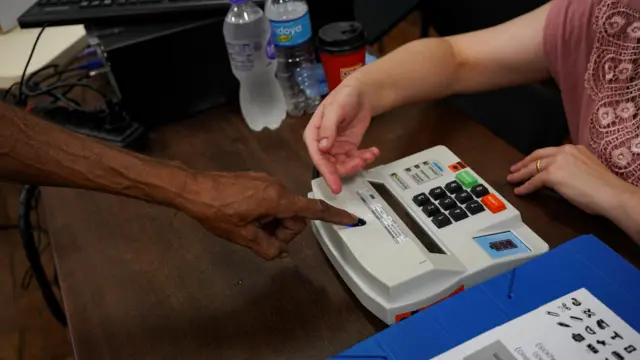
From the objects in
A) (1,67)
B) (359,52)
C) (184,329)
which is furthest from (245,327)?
(1,67)

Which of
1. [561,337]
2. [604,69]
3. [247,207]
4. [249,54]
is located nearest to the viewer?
[561,337]

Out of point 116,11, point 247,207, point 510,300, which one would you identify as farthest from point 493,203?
point 116,11

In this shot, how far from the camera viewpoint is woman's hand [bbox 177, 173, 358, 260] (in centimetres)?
63

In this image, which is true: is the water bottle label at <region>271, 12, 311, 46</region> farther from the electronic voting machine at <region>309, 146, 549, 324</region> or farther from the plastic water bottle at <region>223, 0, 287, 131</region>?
the electronic voting machine at <region>309, 146, 549, 324</region>

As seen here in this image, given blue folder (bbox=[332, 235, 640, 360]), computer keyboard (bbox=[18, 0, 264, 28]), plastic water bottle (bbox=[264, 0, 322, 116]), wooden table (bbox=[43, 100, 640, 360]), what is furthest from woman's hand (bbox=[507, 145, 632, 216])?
computer keyboard (bbox=[18, 0, 264, 28])

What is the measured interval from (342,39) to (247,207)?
0.39 metres

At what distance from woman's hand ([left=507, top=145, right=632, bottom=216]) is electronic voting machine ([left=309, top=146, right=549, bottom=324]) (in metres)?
0.10

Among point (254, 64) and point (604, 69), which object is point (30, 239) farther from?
point (604, 69)

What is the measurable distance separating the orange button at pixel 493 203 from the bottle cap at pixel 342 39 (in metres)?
0.36

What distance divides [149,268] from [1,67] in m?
0.75

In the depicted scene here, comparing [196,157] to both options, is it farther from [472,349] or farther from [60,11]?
[472,349]

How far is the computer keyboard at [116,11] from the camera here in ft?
3.13

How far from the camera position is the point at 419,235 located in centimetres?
66

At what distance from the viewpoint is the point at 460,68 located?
907 mm
